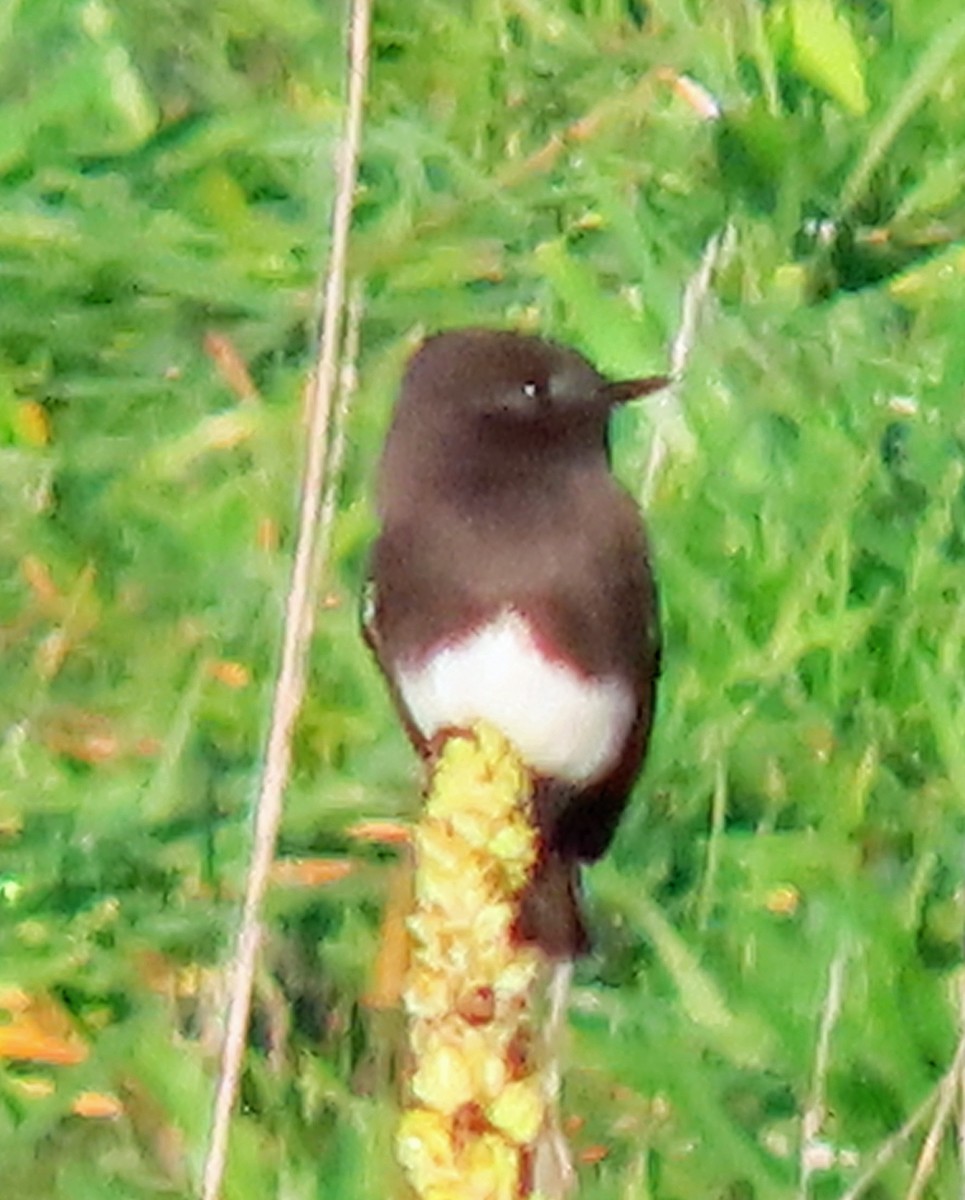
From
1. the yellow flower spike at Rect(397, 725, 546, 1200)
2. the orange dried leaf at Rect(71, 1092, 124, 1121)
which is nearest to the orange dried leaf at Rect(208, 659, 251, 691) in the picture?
the orange dried leaf at Rect(71, 1092, 124, 1121)

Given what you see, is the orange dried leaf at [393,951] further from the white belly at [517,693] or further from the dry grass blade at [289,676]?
the dry grass blade at [289,676]

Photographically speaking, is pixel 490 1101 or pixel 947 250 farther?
pixel 947 250

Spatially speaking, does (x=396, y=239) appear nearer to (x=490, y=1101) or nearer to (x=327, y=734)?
(x=327, y=734)

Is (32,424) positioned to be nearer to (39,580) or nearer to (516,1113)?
(39,580)

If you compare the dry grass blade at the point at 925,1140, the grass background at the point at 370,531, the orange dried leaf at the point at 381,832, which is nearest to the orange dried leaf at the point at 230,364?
the grass background at the point at 370,531

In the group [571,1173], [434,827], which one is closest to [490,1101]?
[434,827]
